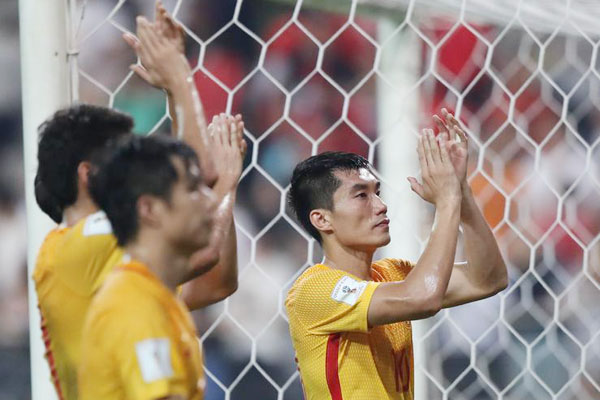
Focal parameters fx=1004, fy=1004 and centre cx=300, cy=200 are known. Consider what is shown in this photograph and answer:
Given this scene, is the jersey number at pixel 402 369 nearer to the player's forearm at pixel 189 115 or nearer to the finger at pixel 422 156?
the finger at pixel 422 156

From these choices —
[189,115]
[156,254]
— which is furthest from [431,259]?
[156,254]

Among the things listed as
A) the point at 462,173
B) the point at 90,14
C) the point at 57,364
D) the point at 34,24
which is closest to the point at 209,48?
the point at 90,14

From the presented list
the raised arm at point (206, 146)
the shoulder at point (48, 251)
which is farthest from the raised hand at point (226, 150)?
the shoulder at point (48, 251)

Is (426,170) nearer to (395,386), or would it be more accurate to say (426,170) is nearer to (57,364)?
(395,386)

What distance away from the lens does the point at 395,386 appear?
5.68 feet

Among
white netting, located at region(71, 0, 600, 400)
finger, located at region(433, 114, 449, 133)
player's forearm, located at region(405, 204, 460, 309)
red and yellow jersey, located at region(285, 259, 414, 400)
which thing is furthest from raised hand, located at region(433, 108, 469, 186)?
white netting, located at region(71, 0, 600, 400)

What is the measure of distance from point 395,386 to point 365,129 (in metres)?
1.33

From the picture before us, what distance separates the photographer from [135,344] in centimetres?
104

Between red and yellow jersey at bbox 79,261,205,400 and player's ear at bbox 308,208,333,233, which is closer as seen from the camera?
red and yellow jersey at bbox 79,261,205,400

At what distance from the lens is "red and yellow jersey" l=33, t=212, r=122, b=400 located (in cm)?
129

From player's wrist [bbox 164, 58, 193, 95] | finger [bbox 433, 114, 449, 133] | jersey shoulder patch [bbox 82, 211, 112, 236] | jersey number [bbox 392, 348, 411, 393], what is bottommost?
jersey number [bbox 392, 348, 411, 393]

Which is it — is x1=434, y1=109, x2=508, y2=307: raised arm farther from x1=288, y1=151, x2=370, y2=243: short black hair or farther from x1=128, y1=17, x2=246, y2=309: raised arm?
x1=128, y1=17, x2=246, y2=309: raised arm

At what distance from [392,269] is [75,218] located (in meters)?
0.74

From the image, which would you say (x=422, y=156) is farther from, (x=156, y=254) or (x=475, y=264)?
(x=156, y=254)
